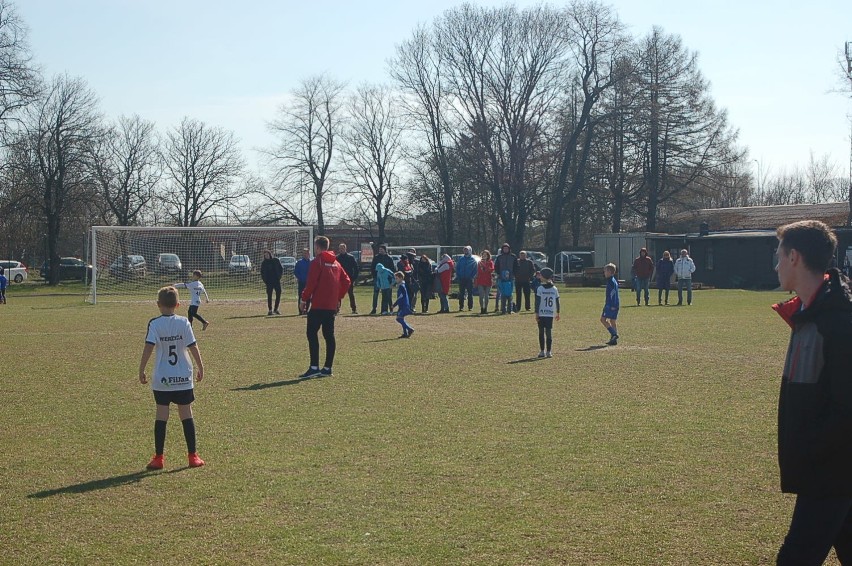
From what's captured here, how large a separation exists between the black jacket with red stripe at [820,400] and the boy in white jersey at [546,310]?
38.5 feet

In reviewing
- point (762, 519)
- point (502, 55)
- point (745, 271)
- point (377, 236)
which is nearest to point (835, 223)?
point (745, 271)

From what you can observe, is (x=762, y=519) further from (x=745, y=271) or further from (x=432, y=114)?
(x=432, y=114)

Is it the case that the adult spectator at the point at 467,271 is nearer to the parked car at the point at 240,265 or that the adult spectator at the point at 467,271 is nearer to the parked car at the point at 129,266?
the parked car at the point at 240,265

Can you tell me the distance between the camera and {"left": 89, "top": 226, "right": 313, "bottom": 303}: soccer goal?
38906mm

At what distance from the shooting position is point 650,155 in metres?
55.0

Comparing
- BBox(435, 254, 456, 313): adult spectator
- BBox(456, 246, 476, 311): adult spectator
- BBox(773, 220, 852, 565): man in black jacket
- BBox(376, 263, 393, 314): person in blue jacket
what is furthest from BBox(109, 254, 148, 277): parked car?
BBox(773, 220, 852, 565): man in black jacket

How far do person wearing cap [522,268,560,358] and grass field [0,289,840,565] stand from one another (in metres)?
0.47

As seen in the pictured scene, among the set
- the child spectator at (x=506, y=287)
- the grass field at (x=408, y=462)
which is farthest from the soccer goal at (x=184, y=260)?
the grass field at (x=408, y=462)

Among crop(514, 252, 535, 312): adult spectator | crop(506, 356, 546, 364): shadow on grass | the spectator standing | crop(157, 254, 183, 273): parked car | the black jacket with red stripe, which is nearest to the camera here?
the black jacket with red stripe

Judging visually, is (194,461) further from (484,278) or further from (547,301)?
(484,278)

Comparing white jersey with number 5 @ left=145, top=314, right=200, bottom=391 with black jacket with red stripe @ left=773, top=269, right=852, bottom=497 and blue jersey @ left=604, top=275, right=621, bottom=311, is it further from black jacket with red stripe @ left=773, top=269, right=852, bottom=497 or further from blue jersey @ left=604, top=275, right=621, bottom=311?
blue jersey @ left=604, top=275, right=621, bottom=311

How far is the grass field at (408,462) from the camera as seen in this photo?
18.8 ft

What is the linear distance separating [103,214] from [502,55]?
26871mm

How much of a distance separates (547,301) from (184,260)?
27.6 meters
